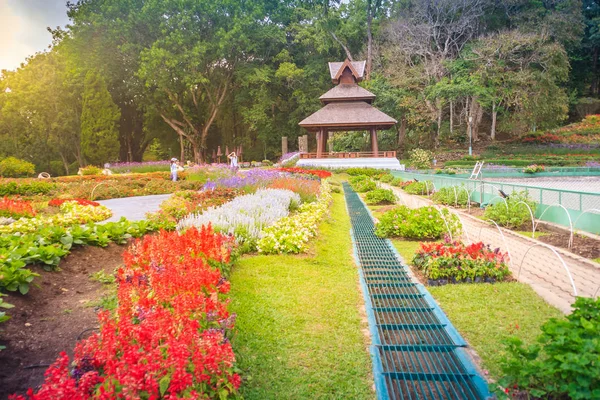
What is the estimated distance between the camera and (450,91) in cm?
3247

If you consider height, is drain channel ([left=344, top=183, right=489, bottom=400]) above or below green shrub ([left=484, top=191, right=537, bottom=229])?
below

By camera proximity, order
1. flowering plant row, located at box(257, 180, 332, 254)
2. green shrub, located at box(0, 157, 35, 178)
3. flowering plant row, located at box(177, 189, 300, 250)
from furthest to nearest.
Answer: green shrub, located at box(0, 157, 35, 178) → flowering plant row, located at box(177, 189, 300, 250) → flowering plant row, located at box(257, 180, 332, 254)

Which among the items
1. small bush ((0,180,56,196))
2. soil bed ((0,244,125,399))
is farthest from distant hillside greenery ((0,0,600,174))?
soil bed ((0,244,125,399))

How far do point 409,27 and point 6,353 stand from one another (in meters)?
40.6

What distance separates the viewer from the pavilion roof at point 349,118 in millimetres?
30453

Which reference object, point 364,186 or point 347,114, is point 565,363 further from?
point 347,114

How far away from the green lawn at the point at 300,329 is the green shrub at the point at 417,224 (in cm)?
235

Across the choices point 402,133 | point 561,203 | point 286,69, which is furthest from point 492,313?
point 402,133

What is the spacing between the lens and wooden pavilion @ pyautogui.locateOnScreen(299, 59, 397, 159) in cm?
3083

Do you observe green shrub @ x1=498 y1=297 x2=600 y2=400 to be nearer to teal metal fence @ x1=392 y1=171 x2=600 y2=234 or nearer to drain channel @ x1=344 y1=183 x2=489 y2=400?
drain channel @ x1=344 y1=183 x2=489 y2=400

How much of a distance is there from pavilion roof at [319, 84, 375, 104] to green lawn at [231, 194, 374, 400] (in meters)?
28.2

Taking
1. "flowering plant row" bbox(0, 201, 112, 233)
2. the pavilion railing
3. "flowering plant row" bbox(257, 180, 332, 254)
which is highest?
the pavilion railing

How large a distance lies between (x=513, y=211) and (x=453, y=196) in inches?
170

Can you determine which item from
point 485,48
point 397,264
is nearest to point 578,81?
point 485,48
